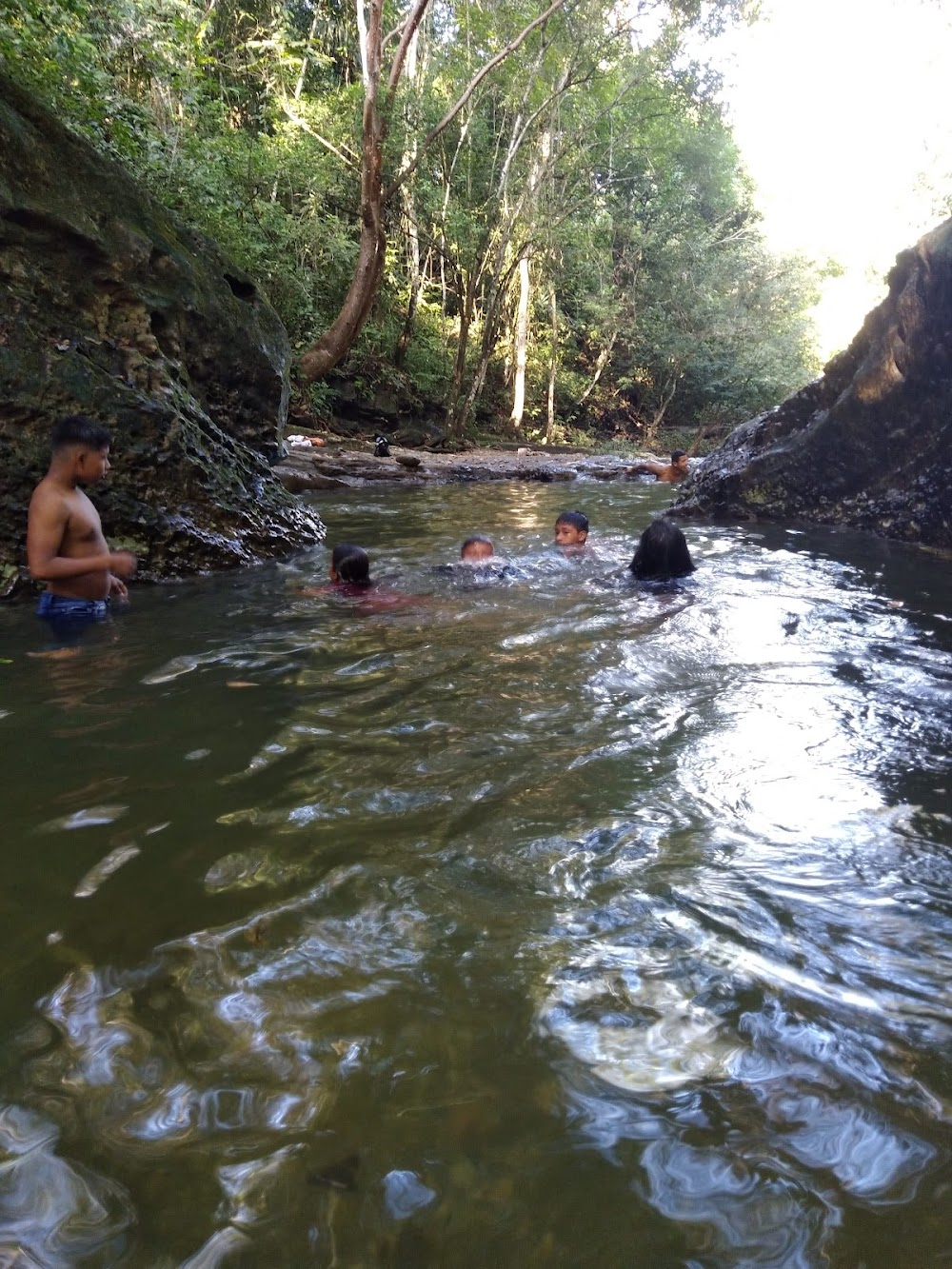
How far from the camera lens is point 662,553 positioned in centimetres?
648

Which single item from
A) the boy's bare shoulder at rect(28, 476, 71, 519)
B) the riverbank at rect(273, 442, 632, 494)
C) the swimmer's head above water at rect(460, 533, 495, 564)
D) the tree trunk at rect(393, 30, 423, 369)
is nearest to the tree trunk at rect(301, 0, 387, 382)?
the riverbank at rect(273, 442, 632, 494)

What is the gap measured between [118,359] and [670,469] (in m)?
11.4

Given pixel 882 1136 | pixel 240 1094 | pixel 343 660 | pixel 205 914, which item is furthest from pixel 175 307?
pixel 882 1136

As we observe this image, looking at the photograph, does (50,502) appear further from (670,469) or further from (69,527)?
(670,469)

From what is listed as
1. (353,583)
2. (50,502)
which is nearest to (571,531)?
(353,583)

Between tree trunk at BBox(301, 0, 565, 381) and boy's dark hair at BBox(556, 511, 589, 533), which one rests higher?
tree trunk at BBox(301, 0, 565, 381)

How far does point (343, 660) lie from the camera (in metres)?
4.54

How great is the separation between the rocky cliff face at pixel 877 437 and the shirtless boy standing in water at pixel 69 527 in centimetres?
766

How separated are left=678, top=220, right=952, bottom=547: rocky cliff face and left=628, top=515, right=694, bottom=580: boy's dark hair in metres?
3.50

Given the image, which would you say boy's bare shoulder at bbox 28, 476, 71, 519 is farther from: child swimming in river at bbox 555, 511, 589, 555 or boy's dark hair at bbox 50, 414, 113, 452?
child swimming in river at bbox 555, 511, 589, 555

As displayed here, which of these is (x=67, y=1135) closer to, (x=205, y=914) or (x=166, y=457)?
(x=205, y=914)

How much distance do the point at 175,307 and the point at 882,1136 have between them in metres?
8.20

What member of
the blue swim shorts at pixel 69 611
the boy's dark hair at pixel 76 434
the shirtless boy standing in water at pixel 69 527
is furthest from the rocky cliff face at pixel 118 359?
the boy's dark hair at pixel 76 434

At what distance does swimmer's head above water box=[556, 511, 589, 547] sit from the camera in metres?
7.71
